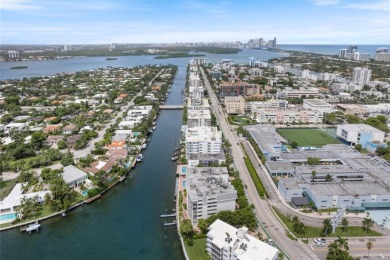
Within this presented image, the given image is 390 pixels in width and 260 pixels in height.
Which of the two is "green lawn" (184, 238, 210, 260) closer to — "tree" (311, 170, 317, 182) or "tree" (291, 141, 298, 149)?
"tree" (311, 170, 317, 182)

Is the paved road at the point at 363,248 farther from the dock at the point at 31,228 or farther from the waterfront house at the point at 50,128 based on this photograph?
the waterfront house at the point at 50,128

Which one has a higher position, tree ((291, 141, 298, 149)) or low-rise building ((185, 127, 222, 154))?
low-rise building ((185, 127, 222, 154))

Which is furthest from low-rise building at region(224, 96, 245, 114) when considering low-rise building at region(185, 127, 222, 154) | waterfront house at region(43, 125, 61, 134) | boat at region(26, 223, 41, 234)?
boat at region(26, 223, 41, 234)

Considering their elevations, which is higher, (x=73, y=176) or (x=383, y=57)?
(x=383, y=57)

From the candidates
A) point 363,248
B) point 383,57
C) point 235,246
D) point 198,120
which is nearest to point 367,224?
point 363,248

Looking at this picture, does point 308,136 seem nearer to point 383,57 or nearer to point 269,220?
point 269,220

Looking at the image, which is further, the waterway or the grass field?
the grass field

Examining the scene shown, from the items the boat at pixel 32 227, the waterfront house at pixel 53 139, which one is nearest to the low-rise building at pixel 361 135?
the boat at pixel 32 227
